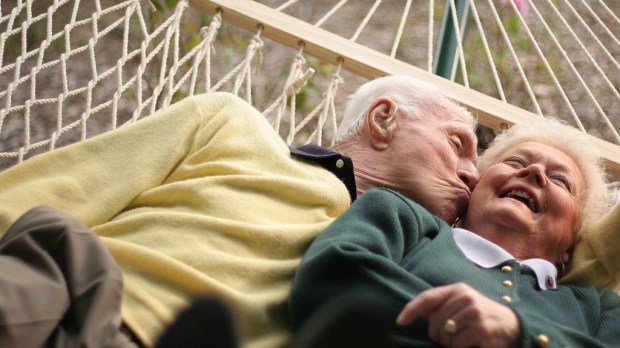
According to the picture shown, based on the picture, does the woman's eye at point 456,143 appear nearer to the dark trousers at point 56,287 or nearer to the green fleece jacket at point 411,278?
the green fleece jacket at point 411,278

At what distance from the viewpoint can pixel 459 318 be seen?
1.03 meters

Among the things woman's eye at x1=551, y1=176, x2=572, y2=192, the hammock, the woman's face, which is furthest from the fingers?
the hammock

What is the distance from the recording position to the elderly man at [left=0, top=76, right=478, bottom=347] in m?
1.07

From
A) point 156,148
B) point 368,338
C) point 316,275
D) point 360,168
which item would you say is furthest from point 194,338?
point 360,168

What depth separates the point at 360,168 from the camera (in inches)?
65.7

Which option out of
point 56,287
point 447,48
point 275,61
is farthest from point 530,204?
point 275,61

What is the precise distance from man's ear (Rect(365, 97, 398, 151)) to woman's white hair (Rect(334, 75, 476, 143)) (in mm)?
18

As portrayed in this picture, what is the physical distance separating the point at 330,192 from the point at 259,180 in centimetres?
13

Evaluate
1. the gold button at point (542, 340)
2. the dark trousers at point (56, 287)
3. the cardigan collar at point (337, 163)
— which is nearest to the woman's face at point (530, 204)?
the cardigan collar at point (337, 163)

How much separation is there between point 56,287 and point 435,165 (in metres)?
0.85

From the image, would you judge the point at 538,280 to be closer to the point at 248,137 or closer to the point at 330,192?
the point at 330,192

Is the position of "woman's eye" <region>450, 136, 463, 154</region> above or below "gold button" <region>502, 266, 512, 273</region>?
below

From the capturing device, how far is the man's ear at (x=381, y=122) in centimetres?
169

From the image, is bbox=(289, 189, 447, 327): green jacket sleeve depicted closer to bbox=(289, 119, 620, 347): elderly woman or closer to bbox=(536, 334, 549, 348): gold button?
bbox=(289, 119, 620, 347): elderly woman
